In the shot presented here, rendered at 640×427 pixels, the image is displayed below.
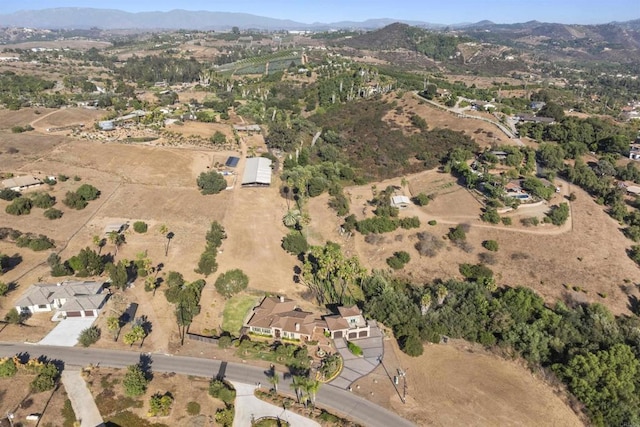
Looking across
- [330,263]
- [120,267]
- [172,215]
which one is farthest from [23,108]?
[330,263]

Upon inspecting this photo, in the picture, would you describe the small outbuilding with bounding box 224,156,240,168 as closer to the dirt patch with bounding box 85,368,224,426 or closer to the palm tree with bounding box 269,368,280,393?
the dirt patch with bounding box 85,368,224,426

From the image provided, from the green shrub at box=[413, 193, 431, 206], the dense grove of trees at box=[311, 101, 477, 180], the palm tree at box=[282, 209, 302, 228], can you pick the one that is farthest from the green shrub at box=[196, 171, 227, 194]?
the green shrub at box=[413, 193, 431, 206]

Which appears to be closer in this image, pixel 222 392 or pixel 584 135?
pixel 222 392

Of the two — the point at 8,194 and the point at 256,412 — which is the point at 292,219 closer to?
the point at 256,412

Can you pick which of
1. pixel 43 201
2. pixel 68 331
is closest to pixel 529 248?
pixel 68 331

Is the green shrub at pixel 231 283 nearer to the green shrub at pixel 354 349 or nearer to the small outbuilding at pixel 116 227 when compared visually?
the green shrub at pixel 354 349
